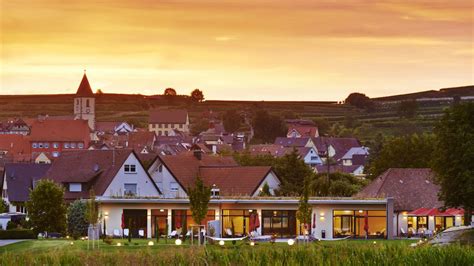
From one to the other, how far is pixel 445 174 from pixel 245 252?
4020cm

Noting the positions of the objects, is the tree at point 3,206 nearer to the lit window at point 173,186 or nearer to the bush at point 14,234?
the lit window at point 173,186

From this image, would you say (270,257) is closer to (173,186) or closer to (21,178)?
(173,186)

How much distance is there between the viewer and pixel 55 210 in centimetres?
9125

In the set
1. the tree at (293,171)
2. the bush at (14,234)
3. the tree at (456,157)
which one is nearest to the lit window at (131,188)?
the tree at (293,171)

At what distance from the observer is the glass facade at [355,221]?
8956cm

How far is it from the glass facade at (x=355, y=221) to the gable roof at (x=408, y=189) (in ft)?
22.9

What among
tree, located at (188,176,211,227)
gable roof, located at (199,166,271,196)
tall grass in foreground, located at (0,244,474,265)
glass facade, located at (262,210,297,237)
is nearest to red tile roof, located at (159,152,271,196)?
gable roof, located at (199,166,271,196)

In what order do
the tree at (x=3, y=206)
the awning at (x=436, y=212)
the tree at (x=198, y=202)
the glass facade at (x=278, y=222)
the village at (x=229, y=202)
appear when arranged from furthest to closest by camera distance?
the tree at (x=3, y=206) < the awning at (x=436, y=212) < the glass facade at (x=278, y=222) < the village at (x=229, y=202) < the tree at (x=198, y=202)

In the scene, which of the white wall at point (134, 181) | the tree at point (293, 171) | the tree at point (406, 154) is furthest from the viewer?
the tree at point (406, 154)

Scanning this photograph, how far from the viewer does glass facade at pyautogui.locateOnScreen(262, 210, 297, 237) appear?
89312 mm

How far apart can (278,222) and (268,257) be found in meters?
48.0

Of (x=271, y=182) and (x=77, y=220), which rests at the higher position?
(x=271, y=182)

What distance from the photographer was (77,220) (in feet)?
287

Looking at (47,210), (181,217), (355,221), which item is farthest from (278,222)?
(47,210)
